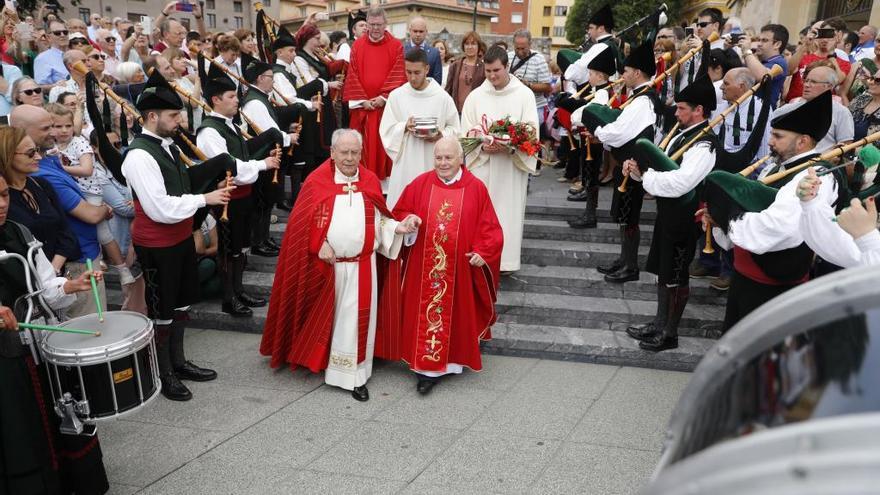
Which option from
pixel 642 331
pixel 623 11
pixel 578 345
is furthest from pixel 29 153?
pixel 623 11

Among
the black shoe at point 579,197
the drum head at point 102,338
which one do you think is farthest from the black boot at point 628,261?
the drum head at point 102,338

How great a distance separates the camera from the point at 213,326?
6176 millimetres

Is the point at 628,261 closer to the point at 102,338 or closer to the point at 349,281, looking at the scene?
the point at 349,281

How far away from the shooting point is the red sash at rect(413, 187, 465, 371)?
4.92 meters

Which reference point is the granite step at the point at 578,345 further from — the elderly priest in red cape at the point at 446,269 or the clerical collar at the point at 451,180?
the clerical collar at the point at 451,180

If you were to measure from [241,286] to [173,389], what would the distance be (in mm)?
1665

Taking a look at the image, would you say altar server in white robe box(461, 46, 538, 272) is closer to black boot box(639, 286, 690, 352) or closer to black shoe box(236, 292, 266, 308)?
black boot box(639, 286, 690, 352)

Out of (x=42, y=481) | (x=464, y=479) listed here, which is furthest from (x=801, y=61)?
(x=42, y=481)

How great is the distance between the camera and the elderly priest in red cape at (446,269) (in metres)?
4.92

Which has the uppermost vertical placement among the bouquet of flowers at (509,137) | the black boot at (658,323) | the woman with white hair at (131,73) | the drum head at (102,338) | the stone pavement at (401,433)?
the woman with white hair at (131,73)

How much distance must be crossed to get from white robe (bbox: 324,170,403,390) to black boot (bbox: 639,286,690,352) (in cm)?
240

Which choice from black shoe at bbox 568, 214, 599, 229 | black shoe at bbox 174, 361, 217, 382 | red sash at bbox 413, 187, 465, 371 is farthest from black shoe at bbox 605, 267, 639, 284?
black shoe at bbox 174, 361, 217, 382

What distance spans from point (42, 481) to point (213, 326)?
3157mm

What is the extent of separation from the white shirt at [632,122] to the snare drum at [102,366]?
4.37m
